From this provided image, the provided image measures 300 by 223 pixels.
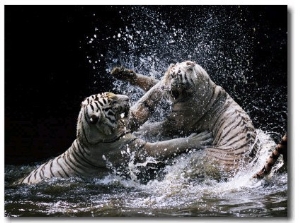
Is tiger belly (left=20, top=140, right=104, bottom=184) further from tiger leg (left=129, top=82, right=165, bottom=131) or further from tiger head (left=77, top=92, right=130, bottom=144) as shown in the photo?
tiger leg (left=129, top=82, right=165, bottom=131)

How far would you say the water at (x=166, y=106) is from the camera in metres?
3.39

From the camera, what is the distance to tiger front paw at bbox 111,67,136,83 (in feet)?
12.9

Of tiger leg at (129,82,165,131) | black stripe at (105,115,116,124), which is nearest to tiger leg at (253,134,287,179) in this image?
tiger leg at (129,82,165,131)

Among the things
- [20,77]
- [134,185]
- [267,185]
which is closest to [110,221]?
[134,185]

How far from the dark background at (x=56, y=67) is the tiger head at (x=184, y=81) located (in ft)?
0.90

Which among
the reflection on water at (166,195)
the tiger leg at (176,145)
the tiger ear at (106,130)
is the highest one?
the tiger ear at (106,130)

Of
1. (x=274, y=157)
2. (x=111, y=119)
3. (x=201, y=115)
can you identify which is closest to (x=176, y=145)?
(x=201, y=115)

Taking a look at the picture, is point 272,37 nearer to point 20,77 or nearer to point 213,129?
point 213,129

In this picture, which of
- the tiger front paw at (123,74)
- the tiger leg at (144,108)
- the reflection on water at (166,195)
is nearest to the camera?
the reflection on water at (166,195)

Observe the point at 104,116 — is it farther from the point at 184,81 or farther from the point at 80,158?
the point at 184,81

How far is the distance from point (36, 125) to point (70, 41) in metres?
0.53

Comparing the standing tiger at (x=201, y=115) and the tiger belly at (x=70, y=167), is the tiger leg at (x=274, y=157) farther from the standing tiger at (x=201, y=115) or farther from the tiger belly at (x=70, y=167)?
the tiger belly at (x=70, y=167)

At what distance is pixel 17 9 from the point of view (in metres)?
3.66

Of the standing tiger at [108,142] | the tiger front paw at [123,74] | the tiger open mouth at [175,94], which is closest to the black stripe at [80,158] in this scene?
the standing tiger at [108,142]
